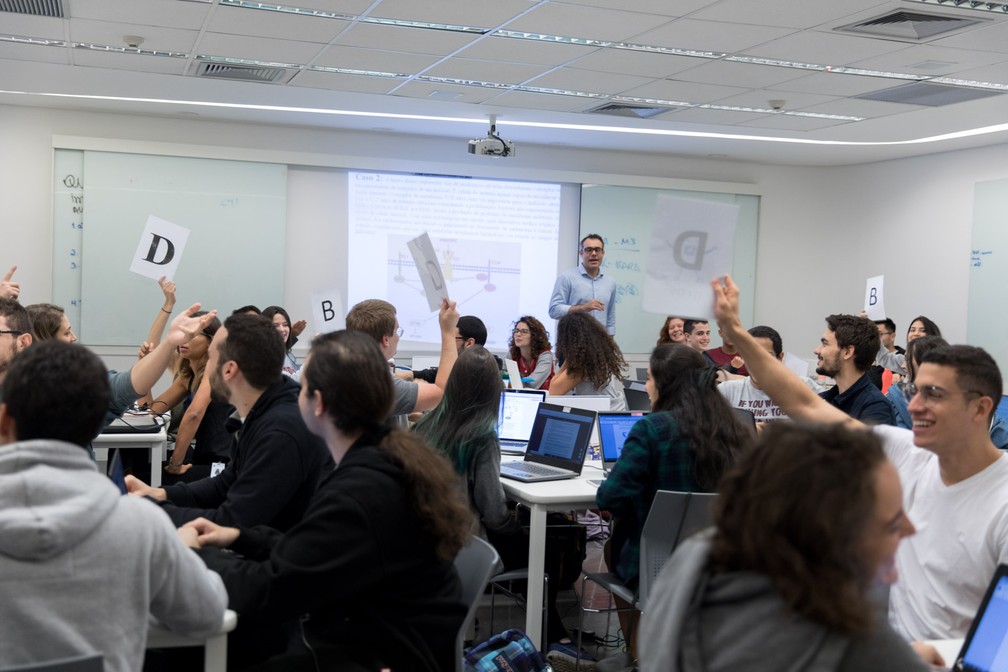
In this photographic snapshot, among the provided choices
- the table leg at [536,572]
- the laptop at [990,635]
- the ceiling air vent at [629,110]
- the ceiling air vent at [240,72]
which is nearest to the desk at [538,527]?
the table leg at [536,572]

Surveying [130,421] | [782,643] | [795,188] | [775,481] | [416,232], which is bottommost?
[130,421]

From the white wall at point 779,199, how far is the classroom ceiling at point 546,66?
0.26 metres

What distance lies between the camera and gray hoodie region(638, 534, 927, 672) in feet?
3.87

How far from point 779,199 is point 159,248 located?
704 centimetres

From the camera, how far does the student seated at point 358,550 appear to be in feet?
6.47

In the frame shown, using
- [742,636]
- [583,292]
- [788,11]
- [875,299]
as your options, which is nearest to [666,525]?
[742,636]

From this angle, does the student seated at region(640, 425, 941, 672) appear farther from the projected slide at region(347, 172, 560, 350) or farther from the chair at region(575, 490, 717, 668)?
the projected slide at region(347, 172, 560, 350)

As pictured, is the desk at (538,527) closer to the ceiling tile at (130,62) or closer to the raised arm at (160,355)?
the raised arm at (160,355)

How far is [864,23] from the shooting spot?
4.83 m

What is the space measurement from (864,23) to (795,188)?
5.47 metres

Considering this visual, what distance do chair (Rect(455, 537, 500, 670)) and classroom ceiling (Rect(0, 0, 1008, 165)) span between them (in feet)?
10.3

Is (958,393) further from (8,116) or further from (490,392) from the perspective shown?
(8,116)

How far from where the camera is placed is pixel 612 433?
4.38 m

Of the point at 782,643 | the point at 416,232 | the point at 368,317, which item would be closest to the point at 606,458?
the point at 368,317
